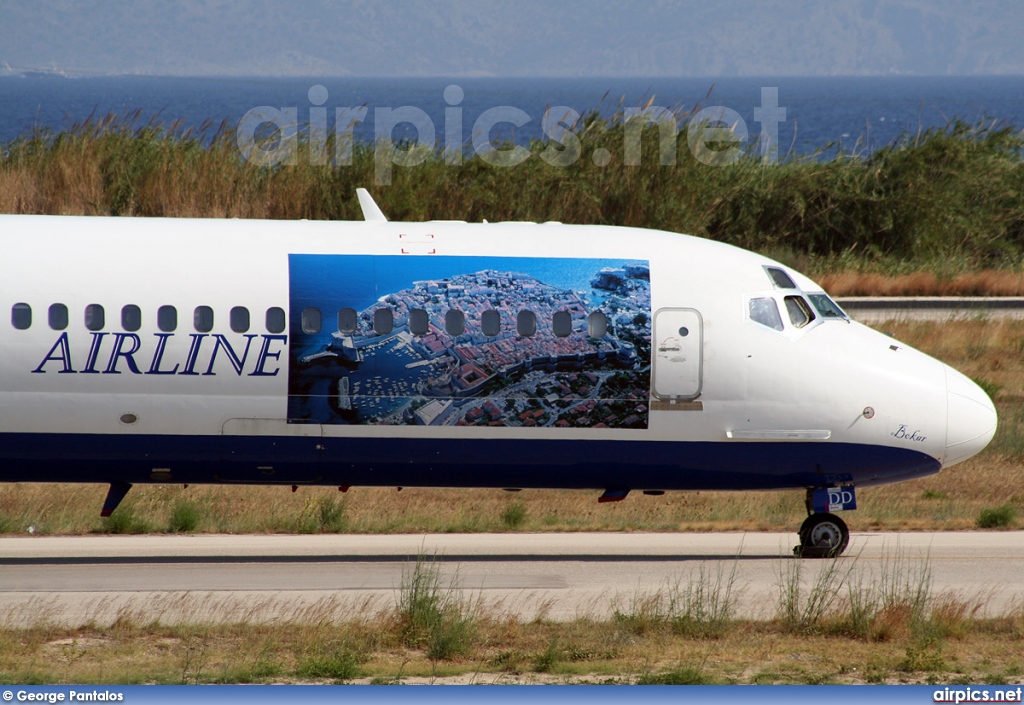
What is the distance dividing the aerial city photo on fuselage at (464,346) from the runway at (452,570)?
180 cm

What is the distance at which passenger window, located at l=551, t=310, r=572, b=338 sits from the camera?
51.6 ft

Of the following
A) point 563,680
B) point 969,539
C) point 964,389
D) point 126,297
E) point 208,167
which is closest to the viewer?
point 563,680

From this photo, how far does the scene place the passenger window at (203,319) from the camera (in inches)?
606

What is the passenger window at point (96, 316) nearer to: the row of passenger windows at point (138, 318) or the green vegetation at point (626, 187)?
the row of passenger windows at point (138, 318)

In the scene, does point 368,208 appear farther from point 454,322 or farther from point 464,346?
point 464,346

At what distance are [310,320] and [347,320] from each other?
396 millimetres

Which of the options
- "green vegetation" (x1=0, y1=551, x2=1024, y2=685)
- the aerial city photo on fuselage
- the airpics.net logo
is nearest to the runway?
"green vegetation" (x1=0, y1=551, x2=1024, y2=685)

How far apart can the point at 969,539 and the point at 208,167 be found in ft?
76.0

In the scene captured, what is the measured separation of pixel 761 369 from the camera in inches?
631

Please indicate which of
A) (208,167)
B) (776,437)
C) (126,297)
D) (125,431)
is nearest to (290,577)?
(125,431)

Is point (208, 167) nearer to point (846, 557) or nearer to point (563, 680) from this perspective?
point (846, 557)

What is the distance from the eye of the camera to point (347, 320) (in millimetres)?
15492

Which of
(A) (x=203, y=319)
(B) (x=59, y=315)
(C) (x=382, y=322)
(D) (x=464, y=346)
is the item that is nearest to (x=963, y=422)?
(D) (x=464, y=346)

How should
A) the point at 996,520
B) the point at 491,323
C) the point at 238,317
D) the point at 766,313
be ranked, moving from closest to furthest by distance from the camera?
the point at 238,317 < the point at 491,323 < the point at 766,313 < the point at 996,520
